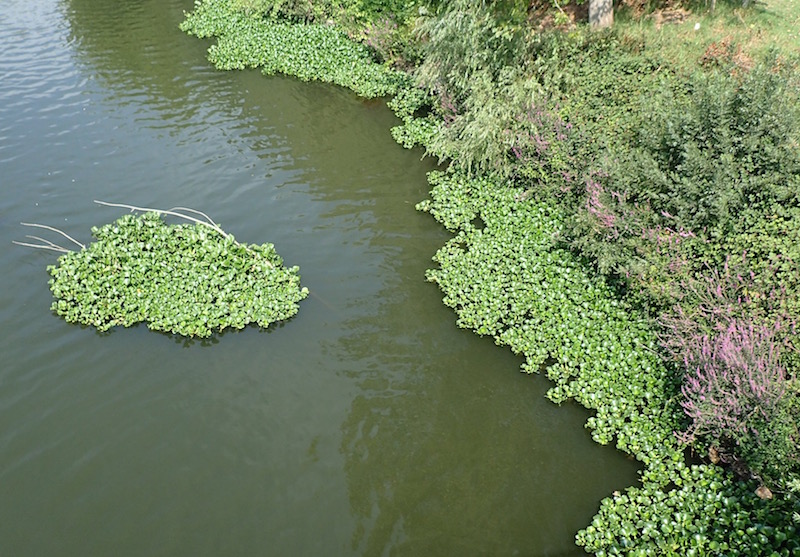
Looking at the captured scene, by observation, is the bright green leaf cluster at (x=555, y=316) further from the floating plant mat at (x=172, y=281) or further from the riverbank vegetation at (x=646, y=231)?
the floating plant mat at (x=172, y=281)

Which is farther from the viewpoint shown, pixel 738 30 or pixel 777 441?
pixel 738 30

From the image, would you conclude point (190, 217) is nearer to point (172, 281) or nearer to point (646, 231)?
point (172, 281)

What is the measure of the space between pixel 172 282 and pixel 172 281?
0.03m

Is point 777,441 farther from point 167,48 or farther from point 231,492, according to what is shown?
point 167,48

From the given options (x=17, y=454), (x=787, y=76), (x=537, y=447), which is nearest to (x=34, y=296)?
(x=17, y=454)

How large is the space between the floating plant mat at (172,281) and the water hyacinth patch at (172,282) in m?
0.02

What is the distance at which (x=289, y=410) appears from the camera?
9.27 meters

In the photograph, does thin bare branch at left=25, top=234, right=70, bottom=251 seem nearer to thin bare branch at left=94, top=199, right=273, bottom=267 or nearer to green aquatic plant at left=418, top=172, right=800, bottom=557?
thin bare branch at left=94, top=199, right=273, bottom=267

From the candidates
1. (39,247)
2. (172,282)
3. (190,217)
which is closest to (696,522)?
(172,282)

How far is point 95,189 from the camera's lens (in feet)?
47.6

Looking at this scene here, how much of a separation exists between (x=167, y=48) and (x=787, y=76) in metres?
20.3

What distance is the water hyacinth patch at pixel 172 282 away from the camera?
10648 mm

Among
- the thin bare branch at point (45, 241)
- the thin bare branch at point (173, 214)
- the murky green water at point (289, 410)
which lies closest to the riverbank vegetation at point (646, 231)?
the murky green water at point (289, 410)

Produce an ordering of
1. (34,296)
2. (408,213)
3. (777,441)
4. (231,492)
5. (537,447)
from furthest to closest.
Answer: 1. (408,213)
2. (34,296)
3. (537,447)
4. (231,492)
5. (777,441)
